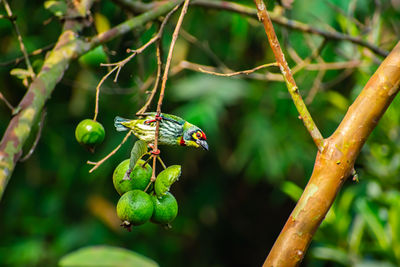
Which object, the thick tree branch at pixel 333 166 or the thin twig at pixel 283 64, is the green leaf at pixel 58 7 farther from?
the thick tree branch at pixel 333 166

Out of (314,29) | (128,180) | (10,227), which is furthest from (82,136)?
(10,227)

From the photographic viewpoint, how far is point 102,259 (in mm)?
644

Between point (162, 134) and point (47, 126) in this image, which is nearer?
point (162, 134)

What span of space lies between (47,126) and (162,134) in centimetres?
345

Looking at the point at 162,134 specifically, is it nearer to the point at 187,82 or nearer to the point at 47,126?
the point at 187,82

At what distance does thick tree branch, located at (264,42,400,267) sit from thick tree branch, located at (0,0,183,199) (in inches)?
24.0

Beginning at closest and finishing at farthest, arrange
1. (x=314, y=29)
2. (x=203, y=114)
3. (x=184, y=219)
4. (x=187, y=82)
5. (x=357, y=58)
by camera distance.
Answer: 1. (x=314, y=29)
2. (x=357, y=58)
3. (x=203, y=114)
4. (x=187, y=82)
5. (x=184, y=219)

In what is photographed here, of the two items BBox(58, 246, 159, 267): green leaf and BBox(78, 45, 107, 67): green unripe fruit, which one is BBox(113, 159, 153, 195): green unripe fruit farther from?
BBox(78, 45, 107, 67): green unripe fruit

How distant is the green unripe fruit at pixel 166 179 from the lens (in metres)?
1.05

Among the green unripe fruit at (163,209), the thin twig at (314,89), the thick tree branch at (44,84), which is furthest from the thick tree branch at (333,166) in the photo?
the thin twig at (314,89)

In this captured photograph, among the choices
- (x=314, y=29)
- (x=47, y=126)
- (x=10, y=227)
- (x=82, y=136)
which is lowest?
(x=10, y=227)

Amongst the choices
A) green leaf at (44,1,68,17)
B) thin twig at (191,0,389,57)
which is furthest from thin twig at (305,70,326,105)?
green leaf at (44,1,68,17)

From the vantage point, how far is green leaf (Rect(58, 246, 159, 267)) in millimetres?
634

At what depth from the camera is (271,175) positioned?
4422mm
